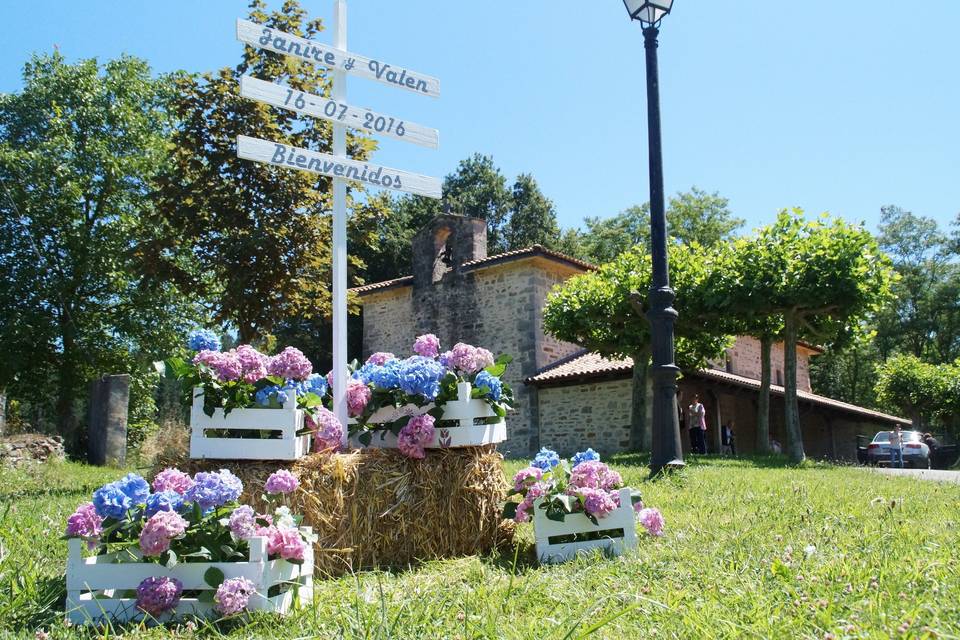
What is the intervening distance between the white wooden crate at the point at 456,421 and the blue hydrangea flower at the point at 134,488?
1.43 metres

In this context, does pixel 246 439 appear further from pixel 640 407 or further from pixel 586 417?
pixel 586 417

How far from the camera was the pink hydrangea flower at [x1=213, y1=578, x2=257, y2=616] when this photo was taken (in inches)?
118

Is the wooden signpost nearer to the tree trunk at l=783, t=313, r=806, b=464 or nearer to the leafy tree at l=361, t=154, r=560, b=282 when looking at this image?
the tree trunk at l=783, t=313, r=806, b=464

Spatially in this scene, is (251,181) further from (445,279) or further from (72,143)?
(72,143)

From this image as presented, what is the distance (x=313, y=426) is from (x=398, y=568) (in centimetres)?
90

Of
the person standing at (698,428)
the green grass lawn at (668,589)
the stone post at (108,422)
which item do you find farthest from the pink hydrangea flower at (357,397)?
the person standing at (698,428)

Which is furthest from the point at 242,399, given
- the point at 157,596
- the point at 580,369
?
the point at 580,369

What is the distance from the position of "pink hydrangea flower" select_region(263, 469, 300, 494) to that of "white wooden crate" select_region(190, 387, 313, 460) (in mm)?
207

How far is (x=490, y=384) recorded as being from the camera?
4613 millimetres

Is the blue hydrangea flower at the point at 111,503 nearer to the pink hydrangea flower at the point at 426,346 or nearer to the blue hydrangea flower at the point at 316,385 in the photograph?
the blue hydrangea flower at the point at 316,385

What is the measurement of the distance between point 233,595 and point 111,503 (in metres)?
0.69

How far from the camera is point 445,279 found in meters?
21.8

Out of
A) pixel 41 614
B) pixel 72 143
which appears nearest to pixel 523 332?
pixel 72 143

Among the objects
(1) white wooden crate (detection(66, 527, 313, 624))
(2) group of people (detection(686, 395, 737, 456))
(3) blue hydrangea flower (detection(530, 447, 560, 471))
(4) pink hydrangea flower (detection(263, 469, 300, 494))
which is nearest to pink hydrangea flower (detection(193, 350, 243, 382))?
(4) pink hydrangea flower (detection(263, 469, 300, 494))
